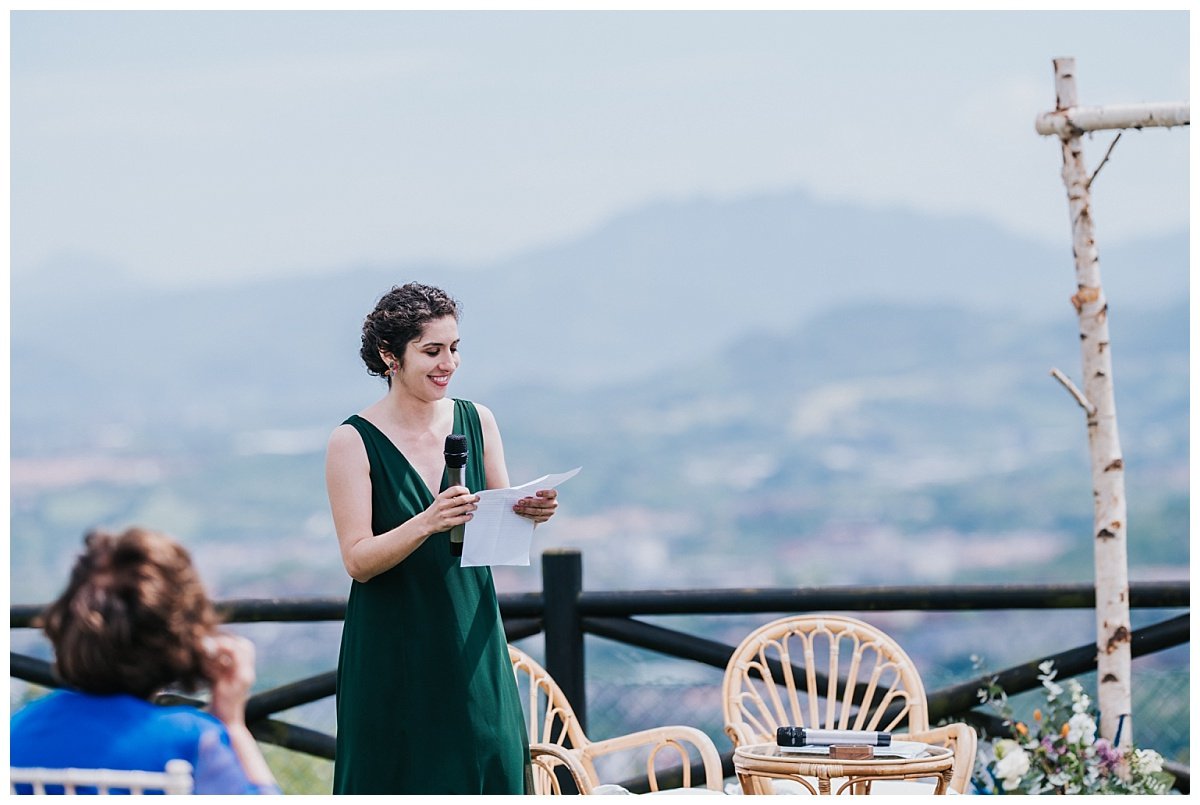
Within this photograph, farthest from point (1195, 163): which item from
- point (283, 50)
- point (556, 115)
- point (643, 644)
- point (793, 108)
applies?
point (793, 108)

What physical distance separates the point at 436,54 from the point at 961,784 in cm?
3393

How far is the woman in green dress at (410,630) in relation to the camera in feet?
9.36

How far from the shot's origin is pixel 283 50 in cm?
3369

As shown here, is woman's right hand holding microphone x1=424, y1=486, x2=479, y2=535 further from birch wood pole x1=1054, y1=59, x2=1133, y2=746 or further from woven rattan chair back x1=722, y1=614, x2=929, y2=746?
birch wood pole x1=1054, y1=59, x2=1133, y2=746

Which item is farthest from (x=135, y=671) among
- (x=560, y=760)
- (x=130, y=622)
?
(x=560, y=760)

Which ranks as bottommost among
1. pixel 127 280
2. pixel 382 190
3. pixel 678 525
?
pixel 678 525

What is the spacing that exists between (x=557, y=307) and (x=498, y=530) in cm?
3582

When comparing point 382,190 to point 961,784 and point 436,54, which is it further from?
point 961,784

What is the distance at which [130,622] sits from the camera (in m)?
1.87

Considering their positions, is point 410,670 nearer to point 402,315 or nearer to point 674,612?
point 402,315

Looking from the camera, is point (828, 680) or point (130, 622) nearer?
point (130, 622)

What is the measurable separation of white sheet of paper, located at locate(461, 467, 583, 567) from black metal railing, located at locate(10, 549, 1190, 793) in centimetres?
144

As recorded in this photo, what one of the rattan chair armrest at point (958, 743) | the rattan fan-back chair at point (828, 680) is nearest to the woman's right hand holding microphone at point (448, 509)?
the rattan fan-back chair at point (828, 680)

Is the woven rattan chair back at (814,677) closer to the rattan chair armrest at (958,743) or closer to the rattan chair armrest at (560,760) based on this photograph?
the rattan chair armrest at (958,743)
